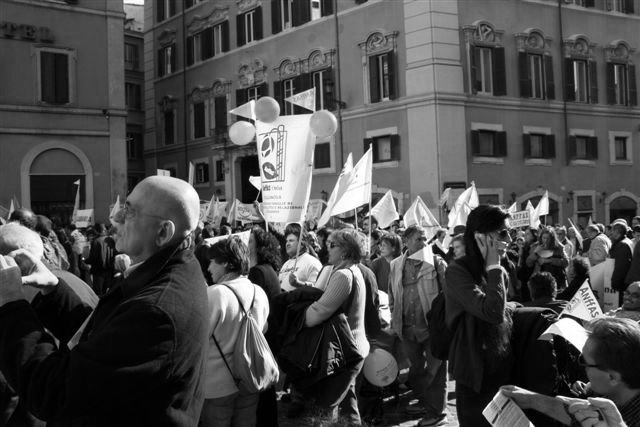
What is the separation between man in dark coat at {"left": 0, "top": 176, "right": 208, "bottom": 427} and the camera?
7.16 feet

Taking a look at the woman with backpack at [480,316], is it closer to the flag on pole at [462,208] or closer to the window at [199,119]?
the flag on pole at [462,208]

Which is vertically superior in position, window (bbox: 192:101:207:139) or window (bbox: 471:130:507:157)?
window (bbox: 192:101:207:139)

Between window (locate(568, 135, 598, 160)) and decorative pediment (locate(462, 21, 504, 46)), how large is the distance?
4705mm

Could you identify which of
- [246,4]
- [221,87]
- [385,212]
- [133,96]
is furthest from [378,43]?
[133,96]

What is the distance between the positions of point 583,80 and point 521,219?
1387 centimetres

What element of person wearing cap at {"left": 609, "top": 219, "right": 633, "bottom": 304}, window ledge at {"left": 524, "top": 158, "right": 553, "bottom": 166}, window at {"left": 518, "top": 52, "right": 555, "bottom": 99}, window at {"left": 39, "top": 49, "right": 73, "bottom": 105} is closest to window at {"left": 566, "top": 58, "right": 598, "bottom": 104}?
window at {"left": 518, "top": 52, "right": 555, "bottom": 99}

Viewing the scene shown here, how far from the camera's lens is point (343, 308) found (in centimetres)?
557

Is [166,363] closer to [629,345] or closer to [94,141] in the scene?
[629,345]

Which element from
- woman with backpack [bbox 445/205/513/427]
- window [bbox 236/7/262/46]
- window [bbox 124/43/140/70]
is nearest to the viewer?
woman with backpack [bbox 445/205/513/427]

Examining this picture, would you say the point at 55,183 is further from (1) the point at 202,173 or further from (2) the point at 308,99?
(2) the point at 308,99

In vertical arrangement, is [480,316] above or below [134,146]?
below

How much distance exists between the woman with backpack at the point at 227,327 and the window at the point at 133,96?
119 feet

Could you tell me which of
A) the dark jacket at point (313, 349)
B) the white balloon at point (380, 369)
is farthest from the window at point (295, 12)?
the dark jacket at point (313, 349)

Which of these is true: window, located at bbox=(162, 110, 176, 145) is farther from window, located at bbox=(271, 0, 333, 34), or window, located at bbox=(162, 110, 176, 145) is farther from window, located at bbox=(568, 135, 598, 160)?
window, located at bbox=(568, 135, 598, 160)
